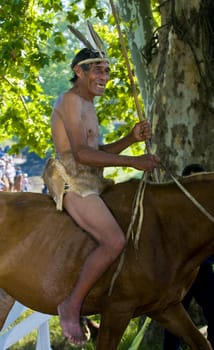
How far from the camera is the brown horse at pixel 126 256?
5.42 metres

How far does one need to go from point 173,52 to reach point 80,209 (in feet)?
11.6

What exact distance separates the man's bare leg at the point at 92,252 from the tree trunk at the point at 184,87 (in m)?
3.07

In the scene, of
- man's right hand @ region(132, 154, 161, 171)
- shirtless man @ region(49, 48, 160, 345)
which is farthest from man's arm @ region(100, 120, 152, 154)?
man's right hand @ region(132, 154, 161, 171)

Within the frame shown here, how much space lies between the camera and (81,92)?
222 inches

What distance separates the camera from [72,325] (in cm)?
542

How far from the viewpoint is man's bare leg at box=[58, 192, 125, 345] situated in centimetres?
534

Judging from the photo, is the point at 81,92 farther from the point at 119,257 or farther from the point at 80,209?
the point at 119,257

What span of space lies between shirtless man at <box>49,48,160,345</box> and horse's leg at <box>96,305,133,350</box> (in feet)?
0.54

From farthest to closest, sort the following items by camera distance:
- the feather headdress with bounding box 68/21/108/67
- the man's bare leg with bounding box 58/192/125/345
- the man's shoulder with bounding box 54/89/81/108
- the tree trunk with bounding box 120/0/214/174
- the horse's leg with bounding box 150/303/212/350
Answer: the tree trunk with bounding box 120/0/214/174, the horse's leg with bounding box 150/303/212/350, the feather headdress with bounding box 68/21/108/67, the man's shoulder with bounding box 54/89/81/108, the man's bare leg with bounding box 58/192/125/345

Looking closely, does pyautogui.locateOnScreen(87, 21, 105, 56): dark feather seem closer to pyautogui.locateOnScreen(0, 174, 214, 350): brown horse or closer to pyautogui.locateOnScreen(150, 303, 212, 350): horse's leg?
pyautogui.locateOnScreen(0, 174, 214, 350): brown horse

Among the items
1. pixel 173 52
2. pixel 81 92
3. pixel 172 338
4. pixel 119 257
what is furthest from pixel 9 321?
pixel 173 52

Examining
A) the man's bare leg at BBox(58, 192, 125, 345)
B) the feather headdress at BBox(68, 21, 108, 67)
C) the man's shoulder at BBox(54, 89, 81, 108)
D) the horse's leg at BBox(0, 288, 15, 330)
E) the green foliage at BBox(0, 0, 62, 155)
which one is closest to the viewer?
the man's bare leg at BBox(58, 192, 125, 345)

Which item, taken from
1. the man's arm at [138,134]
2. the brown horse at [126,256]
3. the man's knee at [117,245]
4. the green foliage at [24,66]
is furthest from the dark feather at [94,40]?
the green foliage at [24,66]

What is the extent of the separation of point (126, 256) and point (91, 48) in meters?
1.60
